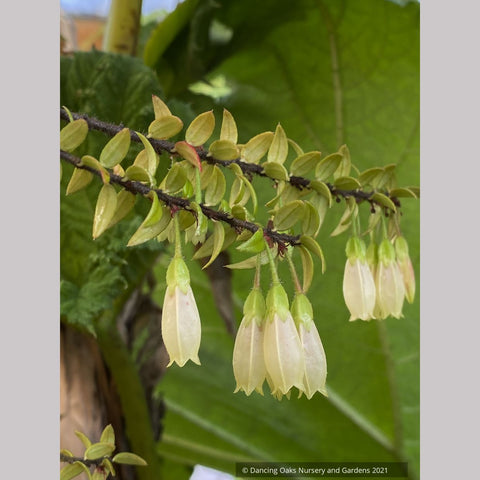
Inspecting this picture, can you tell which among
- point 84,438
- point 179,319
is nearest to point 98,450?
point 84,438

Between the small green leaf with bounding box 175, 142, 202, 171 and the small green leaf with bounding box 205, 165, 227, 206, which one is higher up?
the small green leaf with bounding box 175, 142, 202, 171

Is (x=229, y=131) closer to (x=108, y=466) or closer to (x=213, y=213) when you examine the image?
(x=213, y=213)

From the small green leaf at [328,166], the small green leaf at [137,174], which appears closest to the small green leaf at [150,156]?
the small green leaf at [137,174]

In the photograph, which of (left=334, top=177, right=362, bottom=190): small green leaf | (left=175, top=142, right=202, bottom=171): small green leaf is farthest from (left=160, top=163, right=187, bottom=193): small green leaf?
(left=334, top=177, right=362, bottom=190): small green leaf

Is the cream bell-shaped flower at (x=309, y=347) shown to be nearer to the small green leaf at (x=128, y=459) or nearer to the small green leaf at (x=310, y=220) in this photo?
the small green leaf at (x=310, y=220)

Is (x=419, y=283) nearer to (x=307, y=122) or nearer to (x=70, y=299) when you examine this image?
(x=307, y=122)

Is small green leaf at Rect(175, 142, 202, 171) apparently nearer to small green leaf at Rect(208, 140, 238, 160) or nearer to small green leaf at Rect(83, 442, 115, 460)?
small green leaf at Rect(208, 140, 238, 160)
